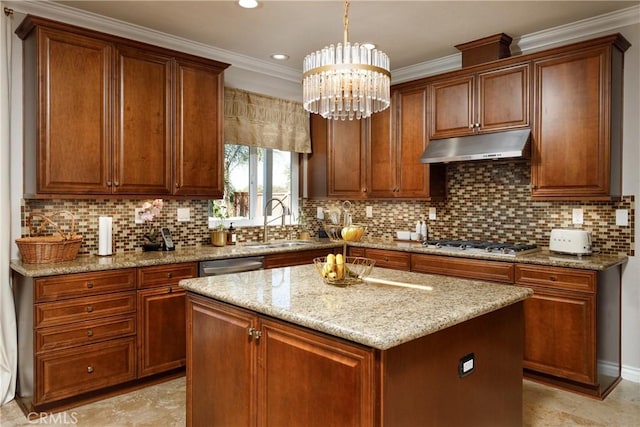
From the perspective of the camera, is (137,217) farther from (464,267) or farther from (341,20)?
(464,267)

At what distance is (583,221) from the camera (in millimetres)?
3586

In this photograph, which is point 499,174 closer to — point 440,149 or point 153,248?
point 440,149

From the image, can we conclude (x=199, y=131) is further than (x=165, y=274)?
Yes

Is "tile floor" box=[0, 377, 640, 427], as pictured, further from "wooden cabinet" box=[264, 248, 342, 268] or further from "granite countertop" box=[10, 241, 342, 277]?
"wooden cabinet" box=[264, 248, 342, 268]

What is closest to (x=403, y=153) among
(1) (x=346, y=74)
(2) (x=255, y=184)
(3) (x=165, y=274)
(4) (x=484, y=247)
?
(4) (x=484, y=247)

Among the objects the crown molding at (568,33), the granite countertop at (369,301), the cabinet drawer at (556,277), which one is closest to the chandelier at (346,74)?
the granite countertop at (369,301)

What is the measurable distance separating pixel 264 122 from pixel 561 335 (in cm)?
321

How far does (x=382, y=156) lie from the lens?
181 inches

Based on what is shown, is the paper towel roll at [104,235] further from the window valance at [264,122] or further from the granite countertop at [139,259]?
the window valance at [264,122]

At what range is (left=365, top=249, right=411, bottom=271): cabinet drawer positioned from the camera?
13.4 ft

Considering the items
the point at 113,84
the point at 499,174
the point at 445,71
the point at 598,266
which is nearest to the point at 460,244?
the point at 499,174

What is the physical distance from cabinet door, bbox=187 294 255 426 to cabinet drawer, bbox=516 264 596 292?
7.40 feet

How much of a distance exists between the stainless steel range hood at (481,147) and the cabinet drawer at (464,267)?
0.83 metres

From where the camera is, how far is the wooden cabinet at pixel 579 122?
321cm
